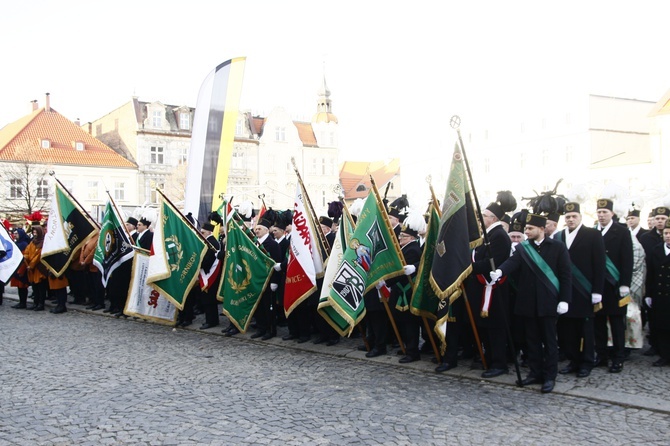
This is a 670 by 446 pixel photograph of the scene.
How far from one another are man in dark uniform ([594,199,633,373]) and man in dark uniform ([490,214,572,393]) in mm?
1105

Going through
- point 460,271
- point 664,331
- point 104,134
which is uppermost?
point 104,134

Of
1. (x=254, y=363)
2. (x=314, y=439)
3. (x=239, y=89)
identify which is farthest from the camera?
(x=239, y=89)

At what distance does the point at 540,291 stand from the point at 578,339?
96 centimetres

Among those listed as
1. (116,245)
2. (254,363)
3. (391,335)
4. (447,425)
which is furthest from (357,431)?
(116,245)

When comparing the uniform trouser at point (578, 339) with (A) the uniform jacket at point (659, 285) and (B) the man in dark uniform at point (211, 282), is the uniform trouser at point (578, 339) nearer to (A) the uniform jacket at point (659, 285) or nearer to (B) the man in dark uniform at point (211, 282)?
(A) the uniform jacket at point (659, 285)

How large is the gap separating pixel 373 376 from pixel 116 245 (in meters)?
6.91

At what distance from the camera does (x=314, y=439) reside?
5.13 metres

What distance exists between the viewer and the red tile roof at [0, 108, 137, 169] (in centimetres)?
4462

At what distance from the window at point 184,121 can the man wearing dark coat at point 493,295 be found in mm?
51134

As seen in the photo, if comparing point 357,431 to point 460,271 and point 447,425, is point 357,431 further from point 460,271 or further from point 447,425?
point 460,271

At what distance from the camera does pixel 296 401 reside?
6.23 m

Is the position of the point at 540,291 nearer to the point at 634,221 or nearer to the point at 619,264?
the point at 619,264

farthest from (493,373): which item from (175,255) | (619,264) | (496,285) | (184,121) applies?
(184,121)

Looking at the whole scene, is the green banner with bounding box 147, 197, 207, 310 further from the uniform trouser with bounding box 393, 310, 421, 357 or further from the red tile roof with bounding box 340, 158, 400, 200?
the red tile roof with bounding box 340, 158, 400, 200
